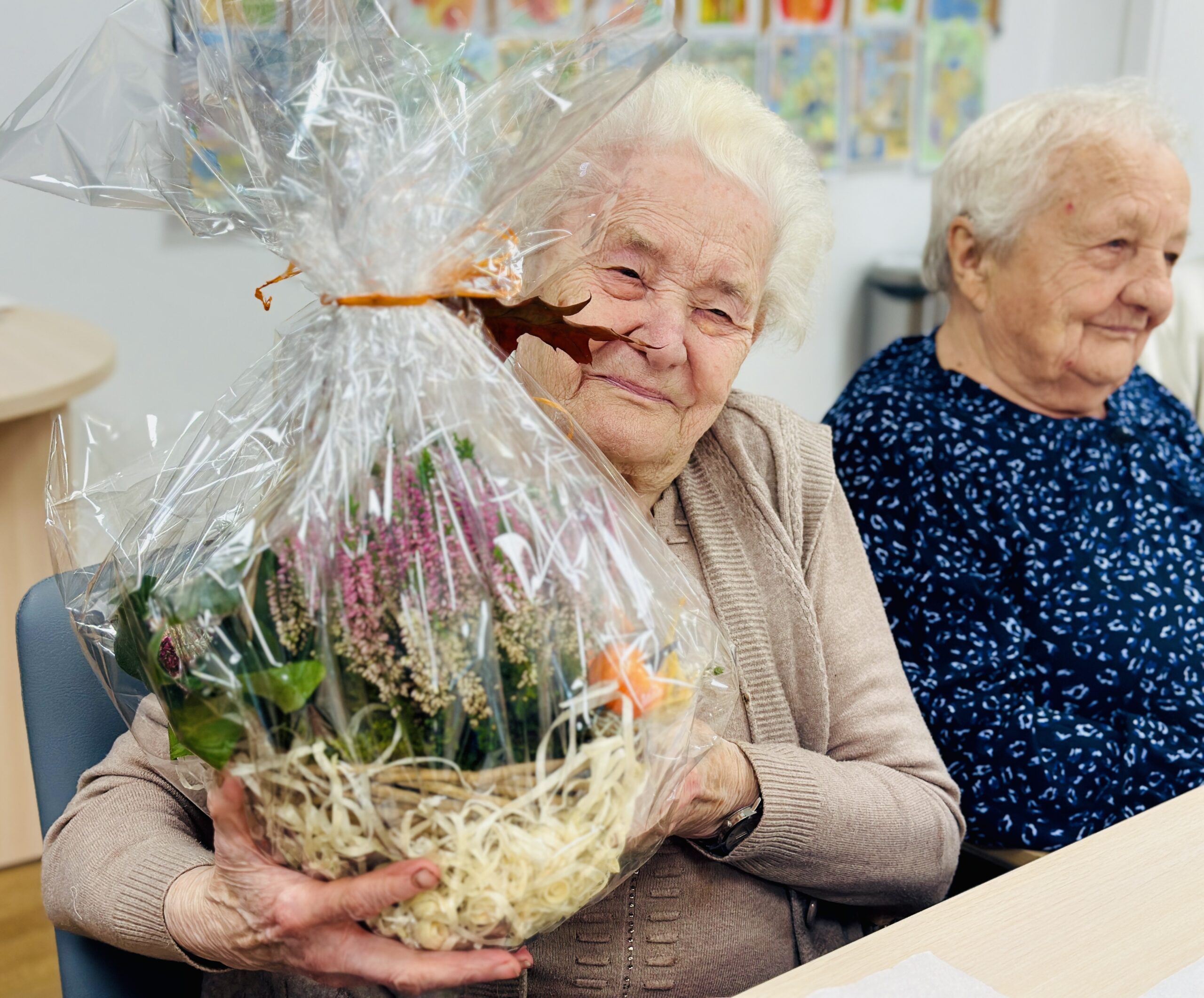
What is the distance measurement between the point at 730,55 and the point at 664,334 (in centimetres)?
237

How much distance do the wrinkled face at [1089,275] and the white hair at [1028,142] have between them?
2 cm

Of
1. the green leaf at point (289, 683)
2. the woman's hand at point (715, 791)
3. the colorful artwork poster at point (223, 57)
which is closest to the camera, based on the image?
the green leaf at point (289, 683)

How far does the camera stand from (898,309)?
3.55m

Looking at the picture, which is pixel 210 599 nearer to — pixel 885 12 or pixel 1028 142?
pixel 1028 142

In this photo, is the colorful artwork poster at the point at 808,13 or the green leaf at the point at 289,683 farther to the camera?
the colorful artwork poster at the point at 808,13

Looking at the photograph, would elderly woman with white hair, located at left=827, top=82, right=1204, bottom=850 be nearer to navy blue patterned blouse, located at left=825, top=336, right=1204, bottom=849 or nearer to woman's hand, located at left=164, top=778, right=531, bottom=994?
navy blue patterned blouse, located at left=825, top=336, right=1204, bottom=849

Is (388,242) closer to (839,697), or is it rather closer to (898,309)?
(839,697)

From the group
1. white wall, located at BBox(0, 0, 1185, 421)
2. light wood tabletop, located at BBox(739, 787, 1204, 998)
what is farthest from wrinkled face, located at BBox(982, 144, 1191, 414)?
light wood tabletop, located at BBox(739, 787, 1204, 998)

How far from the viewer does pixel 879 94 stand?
3432 mm

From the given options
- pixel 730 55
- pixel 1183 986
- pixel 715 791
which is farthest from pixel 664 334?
pixel 730 55

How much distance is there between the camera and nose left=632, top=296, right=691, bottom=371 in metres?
1.07

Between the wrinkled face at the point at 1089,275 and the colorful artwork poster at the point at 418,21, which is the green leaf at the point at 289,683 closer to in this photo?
the colorful artwork poster at the point at 418,21

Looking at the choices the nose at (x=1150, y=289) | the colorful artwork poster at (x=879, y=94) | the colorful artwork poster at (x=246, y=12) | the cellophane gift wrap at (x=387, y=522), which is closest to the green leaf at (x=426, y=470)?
the cellophane gift wrap at (x=387, y=522)

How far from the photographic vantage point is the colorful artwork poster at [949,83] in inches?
138
